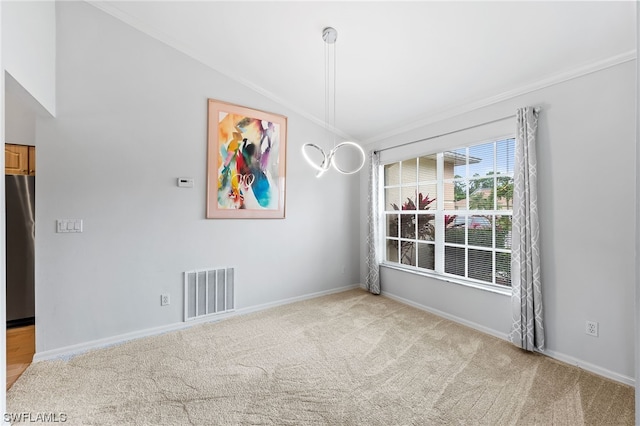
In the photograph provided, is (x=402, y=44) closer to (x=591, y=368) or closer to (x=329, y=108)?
(x=329, y=108)

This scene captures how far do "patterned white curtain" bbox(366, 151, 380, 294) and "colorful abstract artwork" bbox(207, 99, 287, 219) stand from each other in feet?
4.43

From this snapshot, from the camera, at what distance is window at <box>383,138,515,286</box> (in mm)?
2986

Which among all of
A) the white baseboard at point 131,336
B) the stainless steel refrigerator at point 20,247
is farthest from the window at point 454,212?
the stainless steel refrigerator at point 20,247

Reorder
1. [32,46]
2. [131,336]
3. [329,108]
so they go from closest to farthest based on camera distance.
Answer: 1. [32,46]
2. [131,336]
3. [329,108]

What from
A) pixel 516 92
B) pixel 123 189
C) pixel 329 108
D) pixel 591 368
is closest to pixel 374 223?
pixel 329 108

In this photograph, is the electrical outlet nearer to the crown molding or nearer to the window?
the window

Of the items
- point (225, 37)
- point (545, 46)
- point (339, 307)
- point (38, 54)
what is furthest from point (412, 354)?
point (38, 54)

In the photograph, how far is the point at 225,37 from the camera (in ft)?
9.44

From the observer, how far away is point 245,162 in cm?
351

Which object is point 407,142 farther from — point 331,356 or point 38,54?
point 38,54

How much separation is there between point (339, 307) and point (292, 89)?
287 centimetres

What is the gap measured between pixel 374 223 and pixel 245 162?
2051 mm

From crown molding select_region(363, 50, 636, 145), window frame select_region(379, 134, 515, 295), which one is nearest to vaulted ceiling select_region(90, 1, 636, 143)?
crown molding select_region(363, 50, 636, 145)

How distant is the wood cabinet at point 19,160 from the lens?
2.99 m
